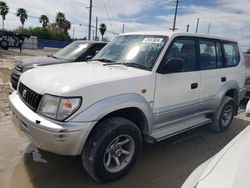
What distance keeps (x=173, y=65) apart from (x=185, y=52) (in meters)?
0.76

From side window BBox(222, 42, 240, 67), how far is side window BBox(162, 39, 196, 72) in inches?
48.0

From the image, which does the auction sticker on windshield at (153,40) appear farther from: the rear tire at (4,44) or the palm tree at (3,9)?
the palm tree at (3,9)

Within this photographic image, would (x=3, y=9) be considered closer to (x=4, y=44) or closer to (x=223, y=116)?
(x=4, y=44)

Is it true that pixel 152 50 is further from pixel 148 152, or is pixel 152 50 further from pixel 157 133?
pixel 148 152

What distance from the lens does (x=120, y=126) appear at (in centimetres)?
308

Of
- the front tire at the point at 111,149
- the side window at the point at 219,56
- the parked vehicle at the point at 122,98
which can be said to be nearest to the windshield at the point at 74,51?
the parked vehicle at the point at 122,98

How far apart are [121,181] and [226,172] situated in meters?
1.89

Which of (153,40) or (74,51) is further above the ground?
(153,40)

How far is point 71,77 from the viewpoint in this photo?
309 centimetres

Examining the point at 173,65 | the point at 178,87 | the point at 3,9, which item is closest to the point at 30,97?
the point at 173,65

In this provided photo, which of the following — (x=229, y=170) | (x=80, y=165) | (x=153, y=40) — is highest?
(x=153, y=40)

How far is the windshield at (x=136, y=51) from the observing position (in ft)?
12.1

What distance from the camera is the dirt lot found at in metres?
3.20

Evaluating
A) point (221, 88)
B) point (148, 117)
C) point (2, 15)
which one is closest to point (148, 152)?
point (148, 117)
